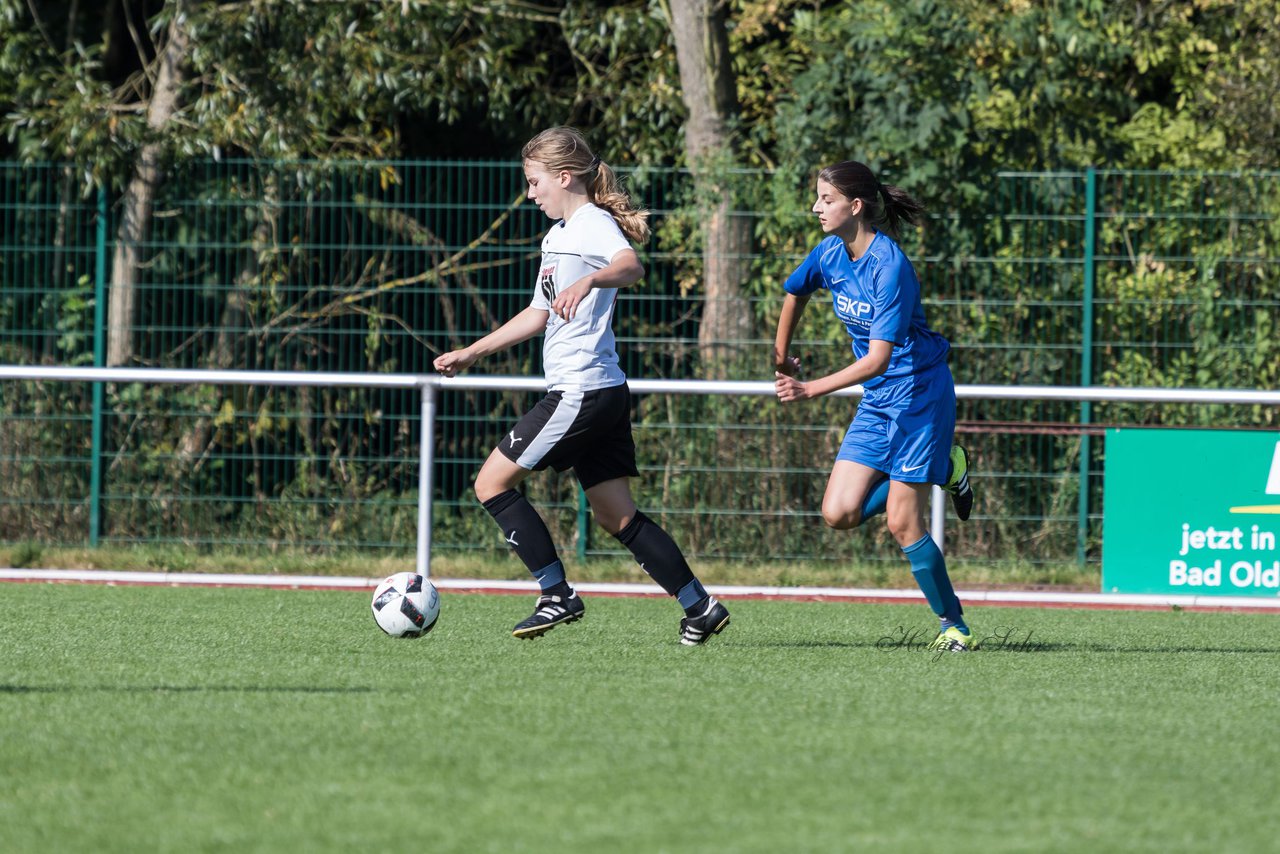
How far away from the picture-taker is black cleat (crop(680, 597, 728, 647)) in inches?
261

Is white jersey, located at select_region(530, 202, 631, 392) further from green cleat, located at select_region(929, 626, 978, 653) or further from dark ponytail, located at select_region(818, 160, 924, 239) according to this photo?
green cleat, located at select_region(929, 626, 978, 653)

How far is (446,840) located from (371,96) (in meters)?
10.3

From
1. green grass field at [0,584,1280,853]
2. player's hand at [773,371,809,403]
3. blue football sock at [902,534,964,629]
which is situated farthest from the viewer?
blue football sock at [902,534,964,629]

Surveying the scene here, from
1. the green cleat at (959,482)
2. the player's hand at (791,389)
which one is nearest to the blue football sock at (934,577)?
the green cleat at (959,482)

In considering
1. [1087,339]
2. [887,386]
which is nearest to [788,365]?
[887,386]

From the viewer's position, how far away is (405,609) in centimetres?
662

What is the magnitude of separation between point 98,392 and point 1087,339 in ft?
18.8

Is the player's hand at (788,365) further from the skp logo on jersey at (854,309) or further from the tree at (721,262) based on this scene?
the tree at (721,262)

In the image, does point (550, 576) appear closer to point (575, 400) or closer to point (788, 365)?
point (575, 400)

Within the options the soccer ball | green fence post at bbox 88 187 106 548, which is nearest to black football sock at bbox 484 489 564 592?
the soccer ball

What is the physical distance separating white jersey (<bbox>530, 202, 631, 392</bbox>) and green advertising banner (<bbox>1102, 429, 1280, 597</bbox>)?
386 cm

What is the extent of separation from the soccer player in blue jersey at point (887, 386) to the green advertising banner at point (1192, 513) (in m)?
2.81

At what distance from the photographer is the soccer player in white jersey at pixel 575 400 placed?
6363 mm

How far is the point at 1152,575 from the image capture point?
921 cm
